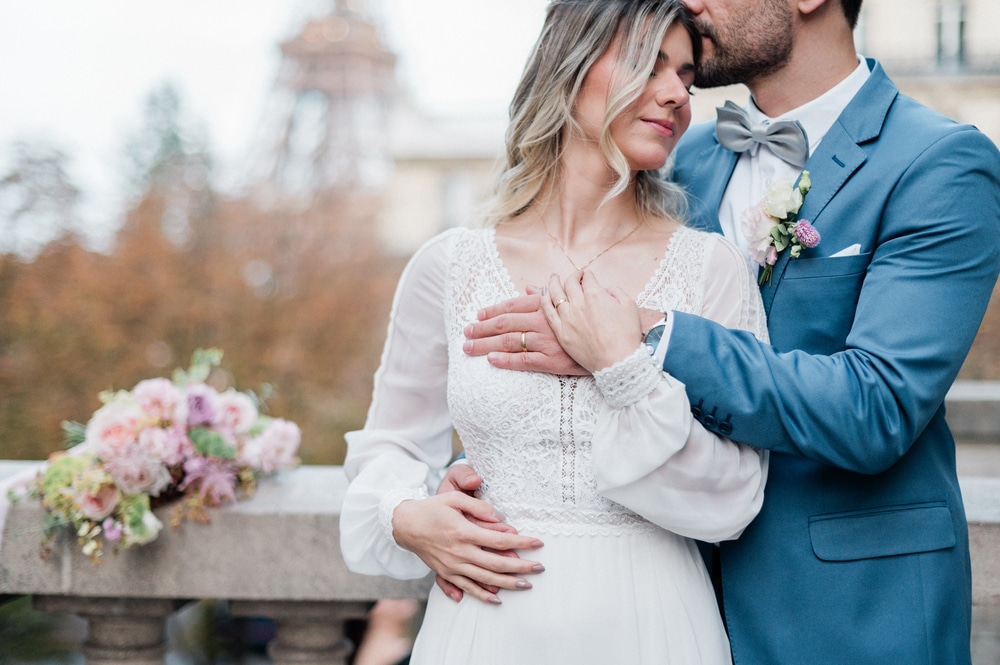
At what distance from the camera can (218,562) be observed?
8.14 feet

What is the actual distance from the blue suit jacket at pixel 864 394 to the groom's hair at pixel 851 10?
330 mm

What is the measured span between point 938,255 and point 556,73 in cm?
89

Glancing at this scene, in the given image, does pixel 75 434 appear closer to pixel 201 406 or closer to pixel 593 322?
pixel 201 406

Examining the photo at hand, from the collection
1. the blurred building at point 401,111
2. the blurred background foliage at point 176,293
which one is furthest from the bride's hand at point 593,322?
the blurred background foliage at point 176,293

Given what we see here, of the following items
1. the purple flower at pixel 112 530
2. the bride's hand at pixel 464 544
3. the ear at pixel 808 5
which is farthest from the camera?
the purple flower at pixel 112 530

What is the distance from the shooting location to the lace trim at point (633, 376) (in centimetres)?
173

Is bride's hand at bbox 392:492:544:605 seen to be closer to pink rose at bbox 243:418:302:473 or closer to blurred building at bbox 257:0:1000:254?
pink rose at bbox 243:418:302:473

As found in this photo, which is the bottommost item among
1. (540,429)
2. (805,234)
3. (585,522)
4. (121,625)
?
(121,625)

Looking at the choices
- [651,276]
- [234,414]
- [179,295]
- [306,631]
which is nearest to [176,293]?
[179,295]

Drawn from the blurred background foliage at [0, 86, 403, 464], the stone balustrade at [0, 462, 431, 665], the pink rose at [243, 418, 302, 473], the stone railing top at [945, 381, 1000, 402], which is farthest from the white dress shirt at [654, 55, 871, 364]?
the blurred background foliage at [0, 86, 403, 464]

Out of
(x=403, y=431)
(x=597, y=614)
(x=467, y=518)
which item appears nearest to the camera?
(x=597, y=614)

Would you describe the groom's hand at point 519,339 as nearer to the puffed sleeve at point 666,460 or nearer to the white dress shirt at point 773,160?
the puffed sleeve at point 666,460

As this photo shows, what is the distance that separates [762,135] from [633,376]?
2.75 feet

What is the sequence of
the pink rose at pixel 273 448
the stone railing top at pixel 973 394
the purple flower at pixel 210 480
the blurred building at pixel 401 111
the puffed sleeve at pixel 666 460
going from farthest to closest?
the blurred building at pixel 401 111 < the stone railing top at pixel 973 394 < the pink rose at pixel 273 448 < the purple flower at pixel 210 480 < the puffed sleeve at pixel 666 460
